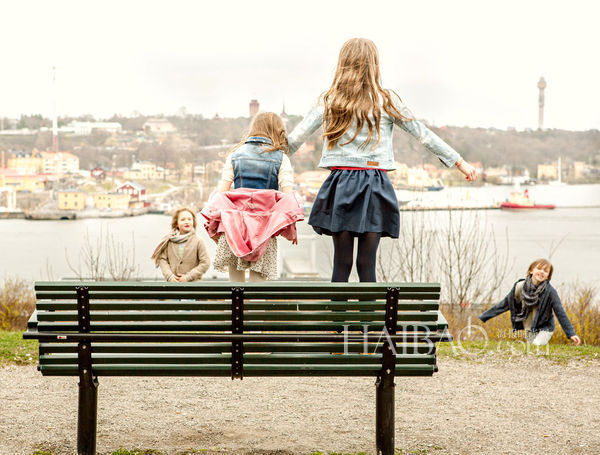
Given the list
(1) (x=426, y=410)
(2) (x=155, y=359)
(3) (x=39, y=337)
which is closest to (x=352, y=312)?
(2) (x=155, y=359)

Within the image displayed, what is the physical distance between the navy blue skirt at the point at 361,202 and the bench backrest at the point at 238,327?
1.90 ft

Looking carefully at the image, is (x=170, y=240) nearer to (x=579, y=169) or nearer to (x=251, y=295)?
(x=251, y=295)

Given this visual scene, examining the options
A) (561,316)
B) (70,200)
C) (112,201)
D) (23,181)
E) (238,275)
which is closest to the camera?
(238,275)

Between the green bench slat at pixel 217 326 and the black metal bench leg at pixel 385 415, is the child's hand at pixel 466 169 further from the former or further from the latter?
the black metal bench leg at pixel 385 415

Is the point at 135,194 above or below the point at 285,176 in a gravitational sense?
above

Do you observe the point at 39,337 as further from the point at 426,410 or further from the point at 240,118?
the point at 240,118

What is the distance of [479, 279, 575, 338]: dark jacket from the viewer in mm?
5773

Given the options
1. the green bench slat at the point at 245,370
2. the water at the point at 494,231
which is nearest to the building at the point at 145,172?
the water at the point at 494,231

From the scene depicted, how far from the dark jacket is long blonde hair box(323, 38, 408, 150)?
2636mm

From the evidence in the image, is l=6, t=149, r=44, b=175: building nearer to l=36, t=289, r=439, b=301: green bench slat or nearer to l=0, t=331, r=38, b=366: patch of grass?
l=0, t=331, r=38, b=366: patch of grass

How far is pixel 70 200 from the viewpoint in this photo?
Result: 44312 mm

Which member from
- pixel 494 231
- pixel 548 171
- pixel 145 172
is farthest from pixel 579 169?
pixel 145 172

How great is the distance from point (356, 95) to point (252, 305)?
1.18 meters

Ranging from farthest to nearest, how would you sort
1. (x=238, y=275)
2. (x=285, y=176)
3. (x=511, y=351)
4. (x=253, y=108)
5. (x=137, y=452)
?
(x=253, y=108)
(x=511, y=351)
(x=238, y=275)
(x=285, y=176)
(x=137, y=452)
